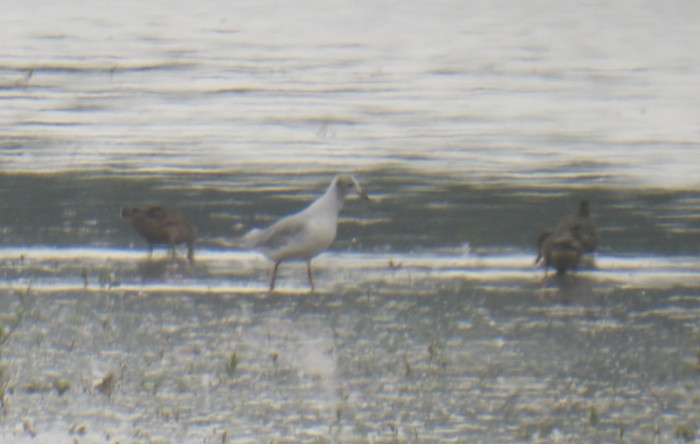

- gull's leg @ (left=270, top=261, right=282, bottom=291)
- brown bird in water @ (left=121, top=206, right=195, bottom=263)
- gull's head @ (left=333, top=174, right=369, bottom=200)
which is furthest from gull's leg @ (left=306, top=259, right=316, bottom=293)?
brown bird in water @ (left=121, top=206, right=195, bottom=263)

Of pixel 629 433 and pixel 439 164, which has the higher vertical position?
pixel 629 433

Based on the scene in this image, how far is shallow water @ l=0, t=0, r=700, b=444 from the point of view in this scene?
23.5ft

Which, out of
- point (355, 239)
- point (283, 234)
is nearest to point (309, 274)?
point (283, 234)

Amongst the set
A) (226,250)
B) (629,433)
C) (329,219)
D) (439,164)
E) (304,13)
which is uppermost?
(629,433)

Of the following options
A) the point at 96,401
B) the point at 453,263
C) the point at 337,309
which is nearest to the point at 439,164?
the point at 453,263

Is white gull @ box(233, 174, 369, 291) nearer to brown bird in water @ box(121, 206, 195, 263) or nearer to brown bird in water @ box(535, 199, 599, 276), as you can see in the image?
brown bird in water @ box(121, 206, 195, 263)

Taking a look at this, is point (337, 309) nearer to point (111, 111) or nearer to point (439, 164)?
point (439, 164)

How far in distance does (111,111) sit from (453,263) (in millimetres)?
8063

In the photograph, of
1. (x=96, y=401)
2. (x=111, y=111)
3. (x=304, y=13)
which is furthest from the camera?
(x=304, y=13)

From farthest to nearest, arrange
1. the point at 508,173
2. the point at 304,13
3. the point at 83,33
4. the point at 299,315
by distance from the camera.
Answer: the point at 304,13
the point at 83,33
the point at 508,173
the point at 299,315

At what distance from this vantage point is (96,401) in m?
7.08

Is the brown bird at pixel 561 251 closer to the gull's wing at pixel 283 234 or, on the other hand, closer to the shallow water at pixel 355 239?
the shallow water at pixel 355 239

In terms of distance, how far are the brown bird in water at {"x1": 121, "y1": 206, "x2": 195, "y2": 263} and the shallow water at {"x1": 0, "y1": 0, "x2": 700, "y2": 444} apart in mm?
208

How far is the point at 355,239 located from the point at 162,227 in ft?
4.74
